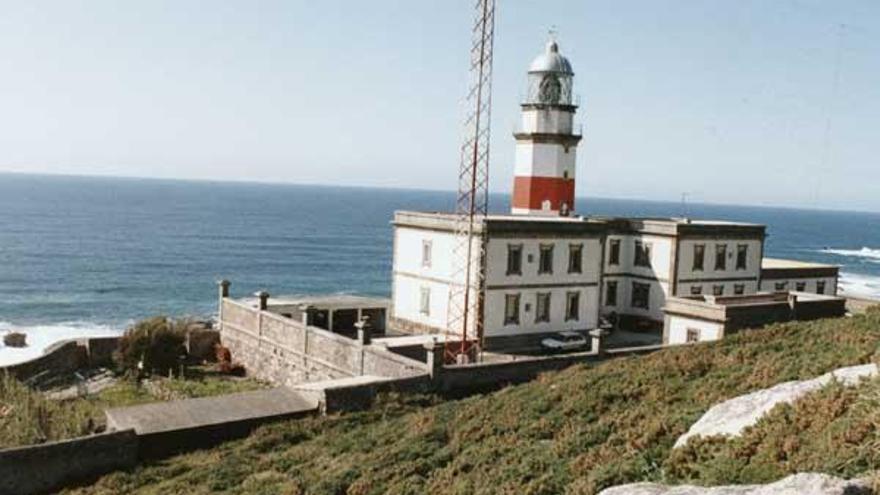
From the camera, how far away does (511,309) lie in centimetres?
3634

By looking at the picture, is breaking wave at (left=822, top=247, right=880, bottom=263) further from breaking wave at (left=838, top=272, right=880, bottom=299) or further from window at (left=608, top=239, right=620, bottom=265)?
window at (left=608, top=239, right=620, bottom=265)

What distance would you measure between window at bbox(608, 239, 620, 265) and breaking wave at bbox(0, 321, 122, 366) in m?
31.5

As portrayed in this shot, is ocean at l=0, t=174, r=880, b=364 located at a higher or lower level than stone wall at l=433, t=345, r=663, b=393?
lower

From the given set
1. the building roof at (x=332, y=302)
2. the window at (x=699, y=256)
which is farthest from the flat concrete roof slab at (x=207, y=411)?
the window at (x=699, y=256)

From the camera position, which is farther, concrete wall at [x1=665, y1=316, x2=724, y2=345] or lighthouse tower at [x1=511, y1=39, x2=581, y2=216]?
lighthouse tower at [x1=511, y1=39, x2=581, y2=216]

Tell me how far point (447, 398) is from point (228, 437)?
23.6 feet

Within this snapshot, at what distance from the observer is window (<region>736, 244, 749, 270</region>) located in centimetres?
4341

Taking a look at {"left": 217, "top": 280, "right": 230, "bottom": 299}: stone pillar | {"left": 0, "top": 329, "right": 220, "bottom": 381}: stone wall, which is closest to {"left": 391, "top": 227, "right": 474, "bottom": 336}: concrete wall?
{"left": 217, "top": 280, "right": 230, "bottom": 299}: stone pillar

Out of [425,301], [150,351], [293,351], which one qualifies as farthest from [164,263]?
[293,351]

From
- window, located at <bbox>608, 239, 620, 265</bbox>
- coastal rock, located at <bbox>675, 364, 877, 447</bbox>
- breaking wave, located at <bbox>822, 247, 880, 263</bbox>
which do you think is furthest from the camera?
breaking wave, located at <bbox>822, 247, 880, 263</bbox>

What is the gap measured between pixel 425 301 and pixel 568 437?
23267 mm

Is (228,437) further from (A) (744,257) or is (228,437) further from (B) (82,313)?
(B) (82,313)

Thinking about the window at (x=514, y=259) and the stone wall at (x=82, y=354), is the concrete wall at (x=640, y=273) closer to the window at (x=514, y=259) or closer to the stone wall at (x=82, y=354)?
the window at (x=514, y=259)

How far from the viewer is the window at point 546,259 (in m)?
37.0
